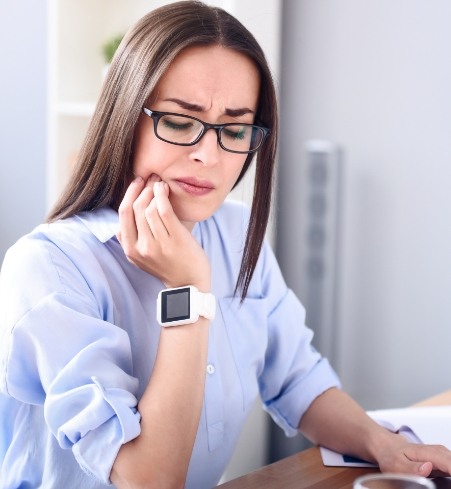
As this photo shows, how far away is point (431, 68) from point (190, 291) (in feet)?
4.16

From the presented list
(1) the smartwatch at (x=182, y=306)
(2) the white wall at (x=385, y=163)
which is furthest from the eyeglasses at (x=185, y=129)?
(2) the white wall at (x=385, y=163)

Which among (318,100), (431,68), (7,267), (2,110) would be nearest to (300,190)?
(318,100)

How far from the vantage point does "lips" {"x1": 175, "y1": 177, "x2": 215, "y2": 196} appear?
1.24 m

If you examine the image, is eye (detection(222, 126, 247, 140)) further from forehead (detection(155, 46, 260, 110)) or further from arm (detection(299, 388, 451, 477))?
arm (detection(299, 388, 451, 477))

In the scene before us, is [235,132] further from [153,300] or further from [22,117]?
[22,117]

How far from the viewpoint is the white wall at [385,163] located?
2.14 m

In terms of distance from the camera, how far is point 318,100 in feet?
7.65

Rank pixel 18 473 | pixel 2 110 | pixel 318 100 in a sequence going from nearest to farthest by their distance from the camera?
pixel 18 473 → pixel 318 100 → pixel 2 110

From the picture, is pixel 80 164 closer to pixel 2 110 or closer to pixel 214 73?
pixel 214 73

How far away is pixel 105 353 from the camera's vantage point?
3.56 ft

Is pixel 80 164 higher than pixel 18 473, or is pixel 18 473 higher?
pixel 80 164

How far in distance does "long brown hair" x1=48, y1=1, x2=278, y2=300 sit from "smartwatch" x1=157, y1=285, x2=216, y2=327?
0.21 m

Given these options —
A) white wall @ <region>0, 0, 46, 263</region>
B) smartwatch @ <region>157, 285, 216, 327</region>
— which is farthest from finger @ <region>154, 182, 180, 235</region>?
white wall @ <region>0, 0, 46, 263</region>

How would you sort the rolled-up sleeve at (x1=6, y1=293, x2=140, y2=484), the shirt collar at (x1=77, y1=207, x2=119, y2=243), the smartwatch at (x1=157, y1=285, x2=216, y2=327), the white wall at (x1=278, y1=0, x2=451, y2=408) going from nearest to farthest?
the rolled-up sleeve at (x1=6, y1=293, x2=140, y2=484) < the smartwatch at (x1=157, y1=285, x2=216, y2=327) < the shirt collar at (x1=77, y1=207, x2=119, y2=243) < the white wall at (x1=278, y1=0, x2=451, y2=408)
